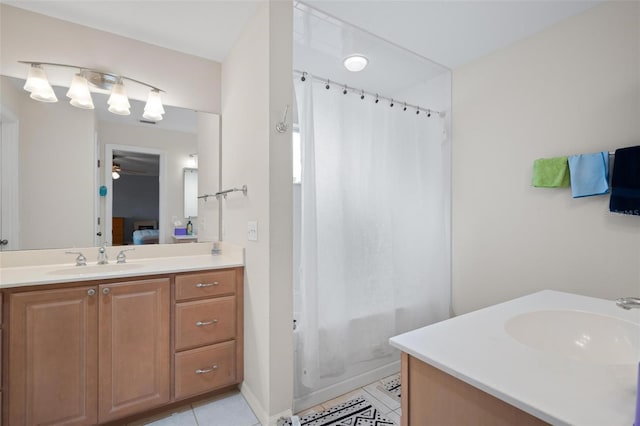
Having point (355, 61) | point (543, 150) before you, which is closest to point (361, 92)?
point (355, 61)

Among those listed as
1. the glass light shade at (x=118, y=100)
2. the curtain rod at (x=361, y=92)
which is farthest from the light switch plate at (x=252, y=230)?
the glass light shade at (x=118, y=100)

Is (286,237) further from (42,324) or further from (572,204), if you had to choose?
(572,204)

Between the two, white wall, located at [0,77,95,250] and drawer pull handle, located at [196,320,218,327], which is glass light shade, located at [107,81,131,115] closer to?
white wall, located at [0,77,95,250]

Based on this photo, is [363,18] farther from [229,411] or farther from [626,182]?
[229,411]

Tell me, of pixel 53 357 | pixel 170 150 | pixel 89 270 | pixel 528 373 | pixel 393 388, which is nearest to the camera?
pixel 528 373

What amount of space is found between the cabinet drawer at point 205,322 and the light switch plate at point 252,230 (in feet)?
1.39

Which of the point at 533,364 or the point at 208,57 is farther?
the point at 208,57

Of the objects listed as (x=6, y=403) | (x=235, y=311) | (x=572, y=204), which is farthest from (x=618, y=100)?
(x=6, y=403)

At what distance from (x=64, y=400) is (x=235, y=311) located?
35.1 inches

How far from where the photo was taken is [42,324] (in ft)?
4.67

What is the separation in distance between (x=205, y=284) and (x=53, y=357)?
748 mm

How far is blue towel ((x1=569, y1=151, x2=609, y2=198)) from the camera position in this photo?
1699 mm

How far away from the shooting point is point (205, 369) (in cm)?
181

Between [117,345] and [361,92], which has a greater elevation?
[361,92]
